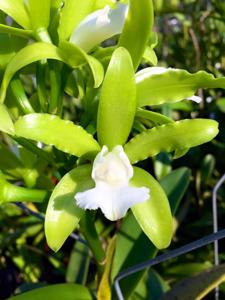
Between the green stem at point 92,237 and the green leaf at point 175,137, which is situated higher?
the green leaf at point 175,137

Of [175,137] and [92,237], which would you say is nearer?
[175,137]

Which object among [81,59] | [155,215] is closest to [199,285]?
[155,215]

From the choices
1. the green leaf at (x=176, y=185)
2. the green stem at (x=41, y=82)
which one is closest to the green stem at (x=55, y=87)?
the green stem at (x=41, y=82)

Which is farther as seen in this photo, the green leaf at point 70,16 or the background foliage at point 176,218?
the background foliage at point 176,218

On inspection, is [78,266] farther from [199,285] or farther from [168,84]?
[168,84]

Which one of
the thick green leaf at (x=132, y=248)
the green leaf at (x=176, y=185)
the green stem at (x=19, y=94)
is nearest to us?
the green stem at (x=19, y=94)

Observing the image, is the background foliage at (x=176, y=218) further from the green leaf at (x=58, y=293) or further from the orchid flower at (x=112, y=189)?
the orchid flower at (x=112, y=189)

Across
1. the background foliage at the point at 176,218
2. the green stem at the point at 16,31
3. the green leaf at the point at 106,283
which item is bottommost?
the background foliage at the point at 176,218

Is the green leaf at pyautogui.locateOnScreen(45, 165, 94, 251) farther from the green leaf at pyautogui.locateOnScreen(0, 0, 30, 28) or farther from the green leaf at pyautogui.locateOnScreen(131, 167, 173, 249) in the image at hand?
the green leaf at pyautogui.locateOnScreen(0, 0, 30, 28)
